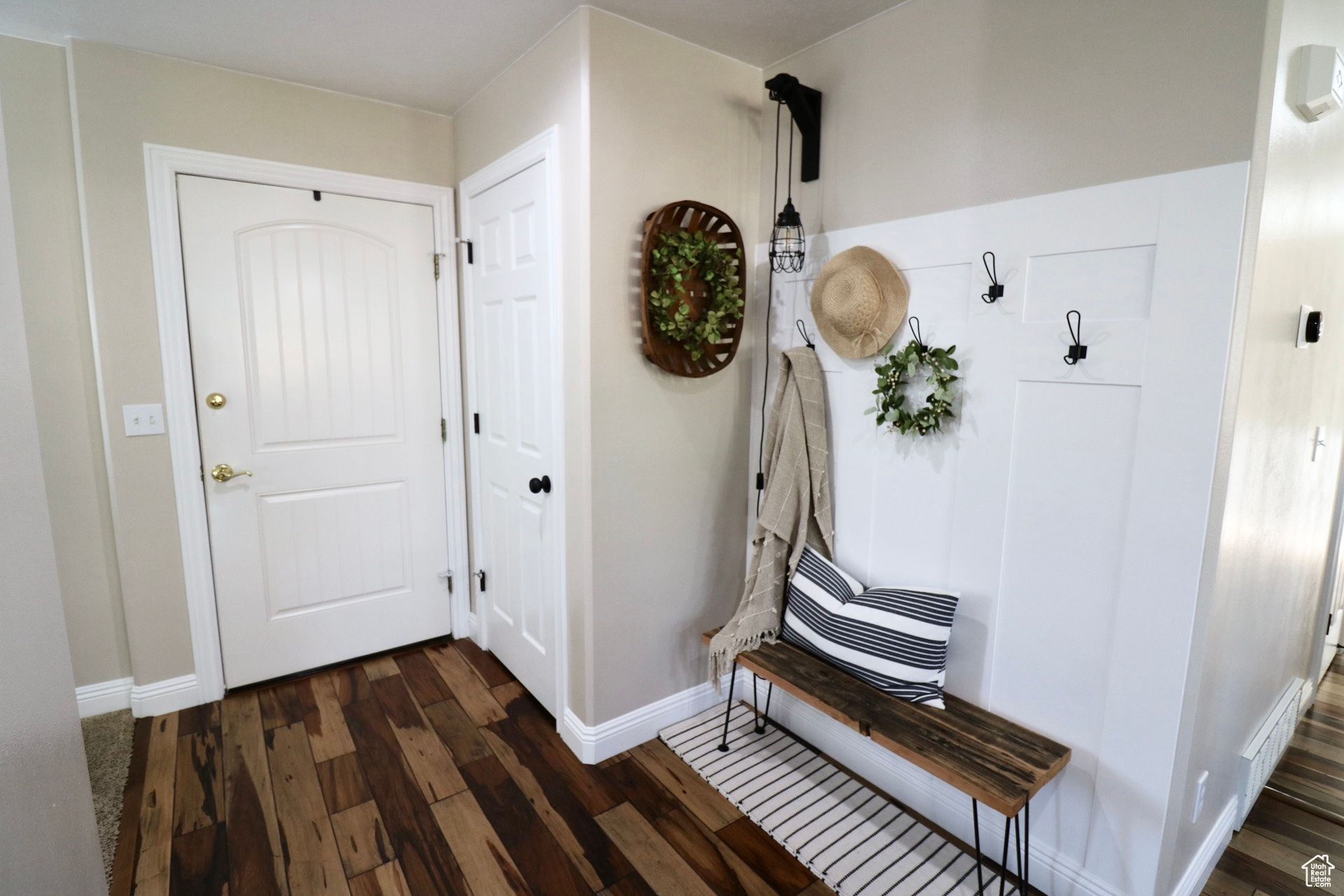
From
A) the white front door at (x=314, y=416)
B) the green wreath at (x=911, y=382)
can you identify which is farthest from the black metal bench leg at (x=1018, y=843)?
the white front door at (x=314, y=416)

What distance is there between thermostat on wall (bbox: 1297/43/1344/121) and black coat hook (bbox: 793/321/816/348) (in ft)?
4.05

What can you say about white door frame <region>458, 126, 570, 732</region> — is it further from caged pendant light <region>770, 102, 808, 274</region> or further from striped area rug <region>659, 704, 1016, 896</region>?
caged pendant light <region>770, 102, 808, 274</region>

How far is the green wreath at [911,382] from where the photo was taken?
175 cm

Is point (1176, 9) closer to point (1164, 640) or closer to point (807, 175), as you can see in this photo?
point (807, 175)

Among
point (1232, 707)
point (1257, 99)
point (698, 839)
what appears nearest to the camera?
point (1257, 99)

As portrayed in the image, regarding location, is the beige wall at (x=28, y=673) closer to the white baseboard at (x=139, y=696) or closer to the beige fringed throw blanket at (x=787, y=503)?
the beige fringed throw blanket at (x=787, y=503)

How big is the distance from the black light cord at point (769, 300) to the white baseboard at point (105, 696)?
2.44 m

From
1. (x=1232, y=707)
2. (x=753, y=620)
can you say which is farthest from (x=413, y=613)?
(x=1232, y=707)

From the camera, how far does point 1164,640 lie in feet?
4.62

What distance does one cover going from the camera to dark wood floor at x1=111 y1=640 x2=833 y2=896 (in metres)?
1.71

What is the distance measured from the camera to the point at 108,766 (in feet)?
6.94

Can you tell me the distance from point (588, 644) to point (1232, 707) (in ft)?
5.94

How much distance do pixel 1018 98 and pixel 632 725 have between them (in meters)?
2.18

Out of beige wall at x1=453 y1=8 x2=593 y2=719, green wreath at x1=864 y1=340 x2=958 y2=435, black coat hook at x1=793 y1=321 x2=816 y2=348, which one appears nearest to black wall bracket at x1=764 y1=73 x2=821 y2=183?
black coat hook at x1=793 y1=321 x2=816 y2=348
